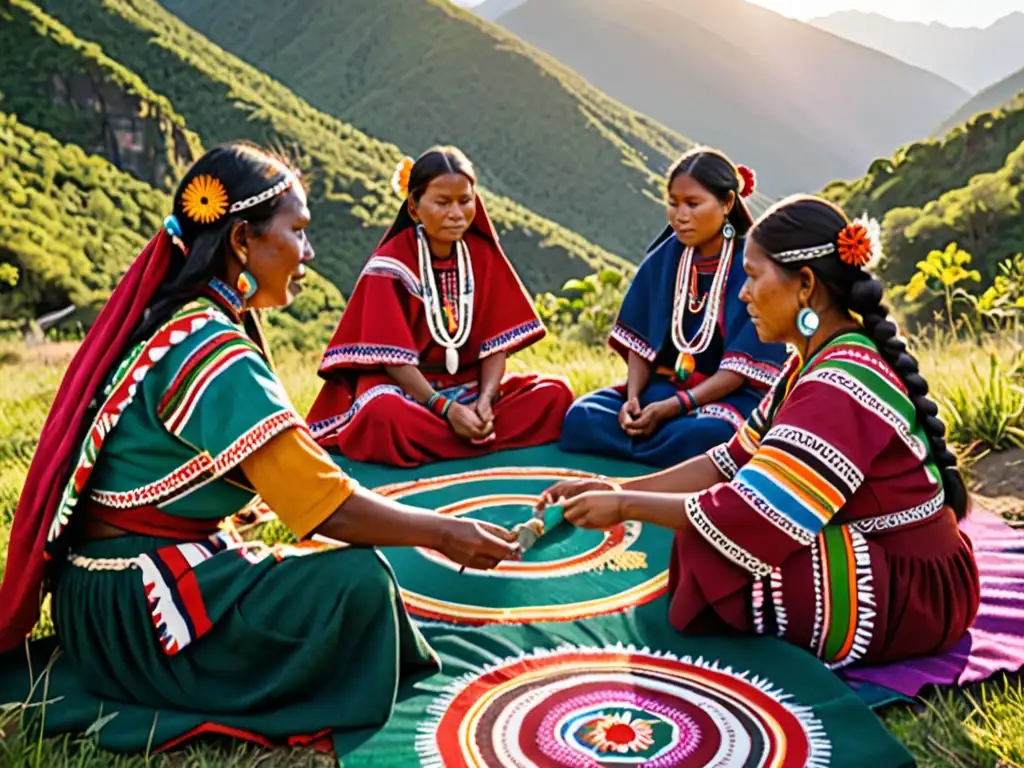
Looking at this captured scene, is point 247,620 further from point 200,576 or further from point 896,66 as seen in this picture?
point 896,66

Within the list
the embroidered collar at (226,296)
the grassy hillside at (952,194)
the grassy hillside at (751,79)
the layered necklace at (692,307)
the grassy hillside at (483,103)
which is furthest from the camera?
the grassy hillside at (751,79)

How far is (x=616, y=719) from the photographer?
2.67 m

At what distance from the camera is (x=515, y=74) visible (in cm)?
6450

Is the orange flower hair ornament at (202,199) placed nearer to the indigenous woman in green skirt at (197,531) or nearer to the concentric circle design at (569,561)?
the indigenous woman in green skirt at (197,531)

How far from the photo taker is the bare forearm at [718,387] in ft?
16.4

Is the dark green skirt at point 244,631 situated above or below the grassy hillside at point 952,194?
below

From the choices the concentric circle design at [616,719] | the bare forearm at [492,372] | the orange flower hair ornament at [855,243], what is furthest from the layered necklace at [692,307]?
the concentric circle design at [616,719]

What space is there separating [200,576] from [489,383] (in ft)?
9.78

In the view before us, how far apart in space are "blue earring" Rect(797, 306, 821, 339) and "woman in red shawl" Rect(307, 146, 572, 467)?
240 centimetres

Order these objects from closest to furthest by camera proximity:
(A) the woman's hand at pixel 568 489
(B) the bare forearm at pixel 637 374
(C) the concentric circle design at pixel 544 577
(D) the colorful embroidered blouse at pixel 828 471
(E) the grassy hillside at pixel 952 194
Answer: (D) the colorful embroidered blouse at pixel 828 471
(A) the woman's hand at pixel 568 489
(C) the concentric circle design at pixel 544 577
(B) the bare forearm at pixel 637 374
(E) the grassy hillside at pixel 952 194

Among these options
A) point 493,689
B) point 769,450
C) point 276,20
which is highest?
point 276,20

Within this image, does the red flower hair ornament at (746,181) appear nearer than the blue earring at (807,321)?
A: No

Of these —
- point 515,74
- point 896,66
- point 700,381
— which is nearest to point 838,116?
point 896,66

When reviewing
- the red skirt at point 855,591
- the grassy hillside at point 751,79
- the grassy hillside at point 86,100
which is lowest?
the red skirt at point 855,591
